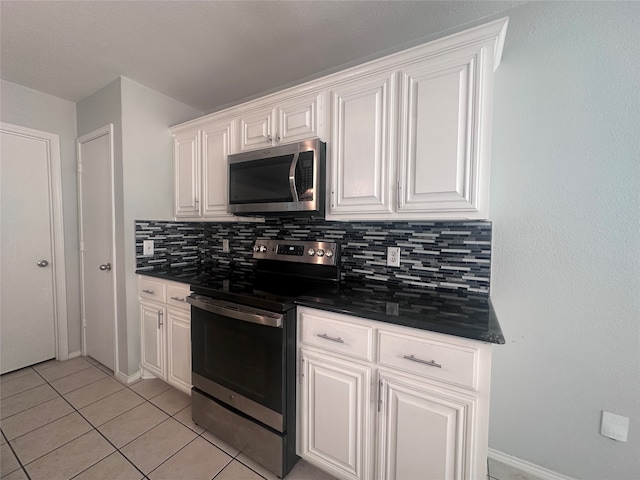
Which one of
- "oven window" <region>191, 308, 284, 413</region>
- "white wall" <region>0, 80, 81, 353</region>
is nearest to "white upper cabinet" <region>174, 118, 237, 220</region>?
"oven window" <region>191, 308, 284, 413</region>

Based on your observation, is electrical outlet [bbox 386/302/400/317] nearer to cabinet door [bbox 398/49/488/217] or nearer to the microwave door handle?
cabinet door [bbox 398/49/488/217]

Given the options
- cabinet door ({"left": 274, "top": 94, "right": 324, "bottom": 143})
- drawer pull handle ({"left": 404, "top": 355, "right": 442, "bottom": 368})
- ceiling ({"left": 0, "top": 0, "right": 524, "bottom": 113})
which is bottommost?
drawer pull handle ({"left": 404, "top": 355, "right": 442, "bottom": 368})

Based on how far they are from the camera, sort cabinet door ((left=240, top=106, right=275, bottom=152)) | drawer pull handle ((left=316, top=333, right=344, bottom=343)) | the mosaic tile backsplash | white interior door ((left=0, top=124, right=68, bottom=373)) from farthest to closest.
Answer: white interior door ((left=0, top=124, right=68, bottom=373))
cabinet door ((left=240, top=106, right=275, bottom=152))
the mosaic tile backsplash
drawer pull handle ((left=316, top=333, right=344, bottom=343))

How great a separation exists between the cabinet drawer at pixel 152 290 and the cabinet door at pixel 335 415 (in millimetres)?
1293

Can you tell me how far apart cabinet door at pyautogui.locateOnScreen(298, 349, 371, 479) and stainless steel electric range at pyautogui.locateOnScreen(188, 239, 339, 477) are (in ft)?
0.26

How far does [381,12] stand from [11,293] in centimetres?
349

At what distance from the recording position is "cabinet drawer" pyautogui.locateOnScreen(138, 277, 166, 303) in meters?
2.03

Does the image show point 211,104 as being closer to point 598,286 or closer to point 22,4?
point 22,4

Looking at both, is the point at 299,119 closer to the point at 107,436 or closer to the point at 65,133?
the point at 107,436

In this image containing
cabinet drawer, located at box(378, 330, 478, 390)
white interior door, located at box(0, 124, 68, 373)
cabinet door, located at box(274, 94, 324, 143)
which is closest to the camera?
cabinet drawer, located at box(378, 330, 478, 390)

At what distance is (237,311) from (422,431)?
1016mm

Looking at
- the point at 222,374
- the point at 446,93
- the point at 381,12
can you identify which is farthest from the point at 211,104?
the point at 222,374

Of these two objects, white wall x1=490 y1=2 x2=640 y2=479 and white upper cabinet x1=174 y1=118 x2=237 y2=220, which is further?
white upper cabinet x1=174 y1=118 x2=237 y2=220

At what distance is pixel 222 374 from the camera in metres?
1.58
